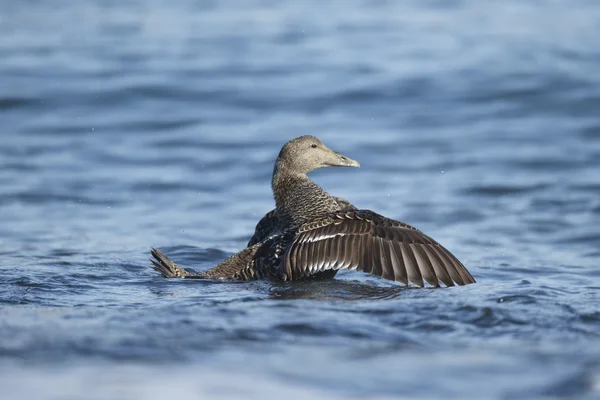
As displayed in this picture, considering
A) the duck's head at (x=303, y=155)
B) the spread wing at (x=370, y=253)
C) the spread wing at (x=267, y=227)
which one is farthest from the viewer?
the duck's head at (x=303, y=155)

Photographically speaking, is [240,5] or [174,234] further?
[240,5]

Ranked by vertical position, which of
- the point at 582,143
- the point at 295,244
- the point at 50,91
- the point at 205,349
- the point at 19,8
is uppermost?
the point at 19,8

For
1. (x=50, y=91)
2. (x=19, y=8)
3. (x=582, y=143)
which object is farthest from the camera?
(x=19, y=8)

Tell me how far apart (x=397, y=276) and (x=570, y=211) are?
3.54 meters

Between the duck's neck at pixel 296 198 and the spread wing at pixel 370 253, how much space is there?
36 cm

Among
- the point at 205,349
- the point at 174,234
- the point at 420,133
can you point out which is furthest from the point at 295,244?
the point at 420,133

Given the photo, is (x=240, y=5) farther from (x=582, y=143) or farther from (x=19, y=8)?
(x=582, y=143)

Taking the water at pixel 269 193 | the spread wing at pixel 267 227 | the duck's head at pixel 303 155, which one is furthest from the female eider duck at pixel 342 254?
the duck's head at pixel 303 155

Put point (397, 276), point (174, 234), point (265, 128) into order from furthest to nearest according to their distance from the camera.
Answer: point (265, 128) < point (174, 234) < point (397, 276)

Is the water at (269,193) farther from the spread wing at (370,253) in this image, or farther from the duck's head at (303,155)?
the duck's head at (303,155)

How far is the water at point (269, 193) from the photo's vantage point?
454cm

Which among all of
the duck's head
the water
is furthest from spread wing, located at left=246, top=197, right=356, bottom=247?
the water

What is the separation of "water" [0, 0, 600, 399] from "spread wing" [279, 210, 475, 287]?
143mm

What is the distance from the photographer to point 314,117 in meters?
12.9
